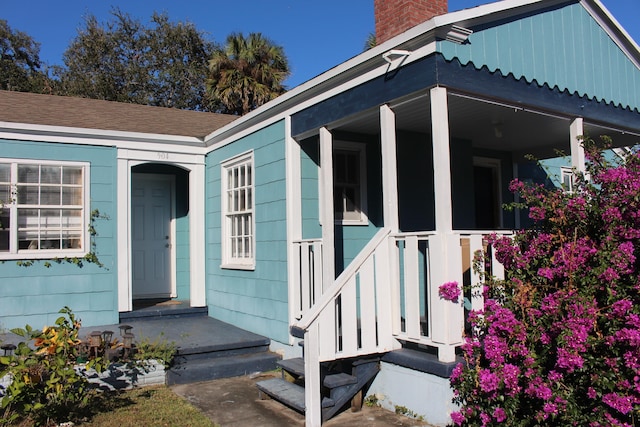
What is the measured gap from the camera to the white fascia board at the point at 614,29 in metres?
6.25

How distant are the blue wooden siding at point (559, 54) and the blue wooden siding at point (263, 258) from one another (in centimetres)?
292

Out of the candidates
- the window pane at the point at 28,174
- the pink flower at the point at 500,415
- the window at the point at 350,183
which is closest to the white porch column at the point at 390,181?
the pink flower at the point at 500,415

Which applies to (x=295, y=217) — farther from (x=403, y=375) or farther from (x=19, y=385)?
(x=19, y=385)

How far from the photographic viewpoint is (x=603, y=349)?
3709mm

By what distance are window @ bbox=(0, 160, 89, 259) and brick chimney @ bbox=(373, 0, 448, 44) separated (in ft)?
15.9

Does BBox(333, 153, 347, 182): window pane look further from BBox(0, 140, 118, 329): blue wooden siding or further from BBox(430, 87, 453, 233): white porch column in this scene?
BBox(0, 140, 118, 329): blue wooden siding

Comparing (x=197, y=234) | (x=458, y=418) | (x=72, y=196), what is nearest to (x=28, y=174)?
(x=72, y=196)

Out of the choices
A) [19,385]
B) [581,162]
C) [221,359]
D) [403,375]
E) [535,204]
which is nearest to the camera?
[19,385]

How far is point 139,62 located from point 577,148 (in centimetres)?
2496

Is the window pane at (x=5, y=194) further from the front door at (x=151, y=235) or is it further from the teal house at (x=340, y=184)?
the front door at (x=151, y=235)

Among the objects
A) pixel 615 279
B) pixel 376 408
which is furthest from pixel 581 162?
pixel 376 408

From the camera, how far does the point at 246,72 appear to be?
67.4 ft

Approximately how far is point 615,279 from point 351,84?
3.20 m

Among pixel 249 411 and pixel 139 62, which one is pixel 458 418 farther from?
pixel 139 62
